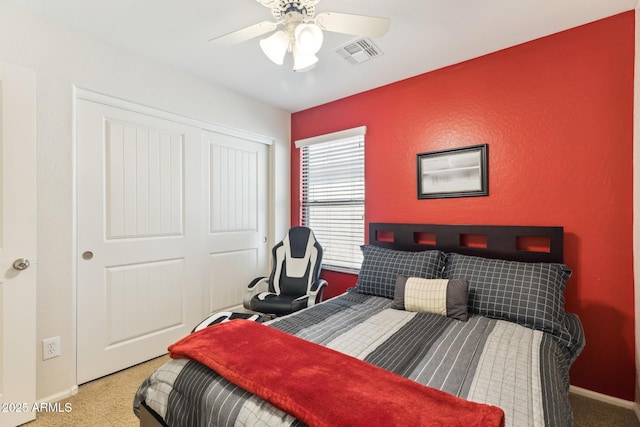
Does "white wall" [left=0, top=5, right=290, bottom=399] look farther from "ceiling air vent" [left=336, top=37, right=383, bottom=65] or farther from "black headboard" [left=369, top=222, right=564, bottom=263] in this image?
"black headboard" [left=369, top=222, right=564, bottom=263]

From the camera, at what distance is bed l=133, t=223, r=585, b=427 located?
0.99 meters

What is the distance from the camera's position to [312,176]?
3.57 meters

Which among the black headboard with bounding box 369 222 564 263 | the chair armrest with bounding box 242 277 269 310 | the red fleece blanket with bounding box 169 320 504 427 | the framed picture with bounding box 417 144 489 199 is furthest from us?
the chair armrest with bounding box 242 277 269 310

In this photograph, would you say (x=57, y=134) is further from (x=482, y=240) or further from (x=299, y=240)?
(x=482, y=240)

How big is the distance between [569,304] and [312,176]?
261cm

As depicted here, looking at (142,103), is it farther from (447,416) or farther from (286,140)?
(447,416)

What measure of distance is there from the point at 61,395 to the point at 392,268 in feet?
8.13

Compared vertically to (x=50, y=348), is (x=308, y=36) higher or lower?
higher

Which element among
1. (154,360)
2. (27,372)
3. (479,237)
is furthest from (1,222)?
(479,237)

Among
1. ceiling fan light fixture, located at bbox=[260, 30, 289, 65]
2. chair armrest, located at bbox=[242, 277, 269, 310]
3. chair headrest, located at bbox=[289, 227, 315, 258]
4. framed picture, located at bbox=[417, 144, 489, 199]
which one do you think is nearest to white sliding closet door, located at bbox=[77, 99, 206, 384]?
chair armrest, located at bbox=[242, 277, 269, 310]

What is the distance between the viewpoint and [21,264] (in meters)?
1.76

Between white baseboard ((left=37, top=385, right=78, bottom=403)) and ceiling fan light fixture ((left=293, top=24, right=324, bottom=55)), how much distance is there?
8.72ft

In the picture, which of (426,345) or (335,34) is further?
(335,34)

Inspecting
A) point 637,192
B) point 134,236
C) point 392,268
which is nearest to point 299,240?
point 392,268
